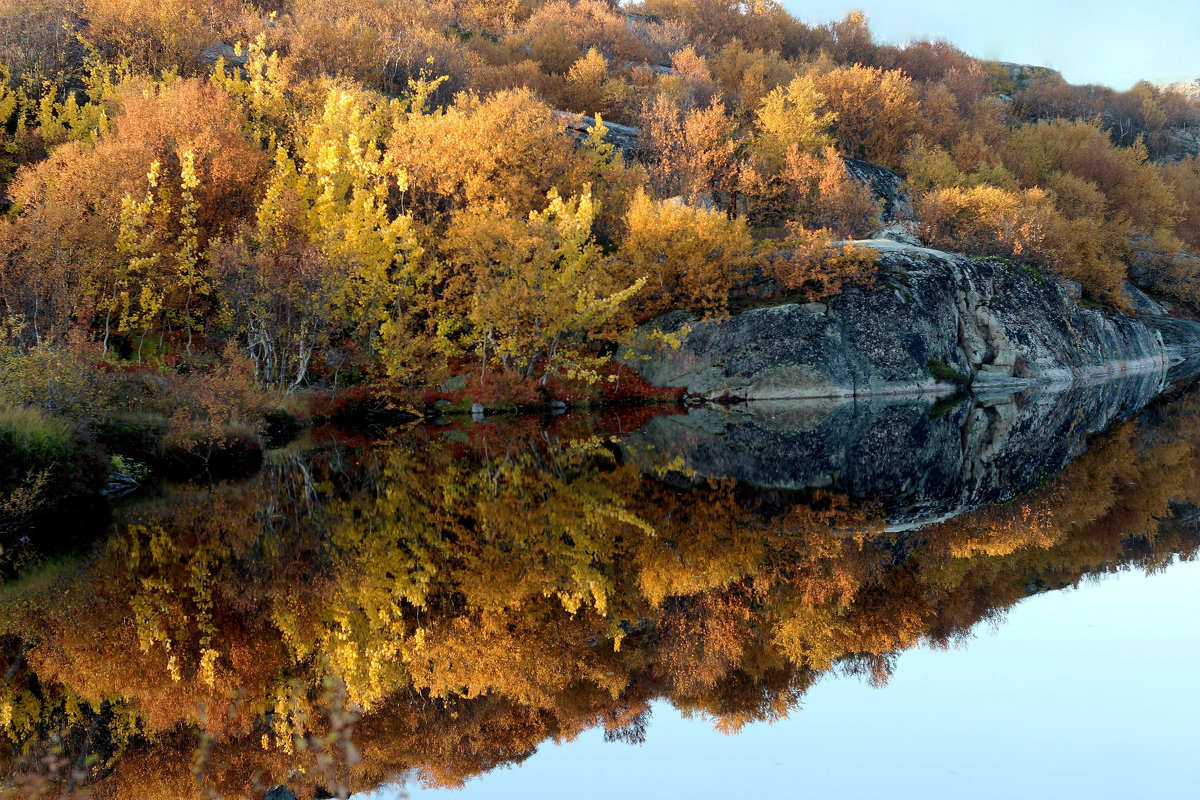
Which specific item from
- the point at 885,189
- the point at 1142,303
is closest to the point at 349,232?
the point at 885,189

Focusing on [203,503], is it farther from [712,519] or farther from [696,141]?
[696,141]

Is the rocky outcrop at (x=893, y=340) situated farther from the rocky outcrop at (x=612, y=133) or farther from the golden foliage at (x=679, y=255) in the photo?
the rocky outcrop at (x=612, y=133)

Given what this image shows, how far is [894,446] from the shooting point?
23.6 meters

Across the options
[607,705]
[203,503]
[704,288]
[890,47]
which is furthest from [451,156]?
[890,47]

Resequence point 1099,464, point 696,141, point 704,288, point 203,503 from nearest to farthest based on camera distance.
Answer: point 203,503 < point 1099,464 < point 704,288 < point 696,141

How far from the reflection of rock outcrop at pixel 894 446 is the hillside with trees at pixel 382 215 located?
898 centimetres

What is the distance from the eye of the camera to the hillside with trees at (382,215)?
89.0ft

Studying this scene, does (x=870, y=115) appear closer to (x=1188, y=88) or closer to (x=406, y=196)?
(x=406, y=196)

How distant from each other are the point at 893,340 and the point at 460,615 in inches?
1404

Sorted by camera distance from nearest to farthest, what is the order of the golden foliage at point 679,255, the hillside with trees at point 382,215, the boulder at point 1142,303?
the hillside with trees at point 382,215 → the golden foliage at point 679,255 → the boulder at point 1142,303

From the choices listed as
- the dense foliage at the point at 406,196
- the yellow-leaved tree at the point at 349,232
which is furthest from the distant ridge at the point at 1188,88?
the yellow-leaved tree at the point at 349,232

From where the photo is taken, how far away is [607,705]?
774cm

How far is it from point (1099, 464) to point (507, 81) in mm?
51349

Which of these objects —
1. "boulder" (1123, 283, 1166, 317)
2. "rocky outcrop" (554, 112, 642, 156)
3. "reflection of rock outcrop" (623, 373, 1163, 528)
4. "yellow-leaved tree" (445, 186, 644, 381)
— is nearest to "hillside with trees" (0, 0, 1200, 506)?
"yellow-leaved tree" (445, 186, 644, 381)
